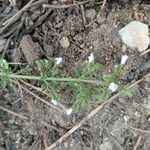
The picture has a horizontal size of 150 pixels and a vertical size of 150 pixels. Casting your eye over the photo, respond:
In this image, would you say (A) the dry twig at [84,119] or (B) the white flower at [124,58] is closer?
(B) the white flower at [124,58]

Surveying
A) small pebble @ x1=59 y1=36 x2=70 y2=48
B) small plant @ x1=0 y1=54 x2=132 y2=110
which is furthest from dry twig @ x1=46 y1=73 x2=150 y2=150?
small pebble @ x1=59 y1=36 x2=70 y2=48

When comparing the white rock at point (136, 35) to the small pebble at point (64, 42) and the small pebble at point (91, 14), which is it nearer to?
the small pebble at point (91, 14)

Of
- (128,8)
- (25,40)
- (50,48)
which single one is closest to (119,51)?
(128,8)

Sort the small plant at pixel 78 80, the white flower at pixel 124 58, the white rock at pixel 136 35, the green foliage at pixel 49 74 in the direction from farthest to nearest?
1. the white rock at pixel 136 35
2. the white flower at pixel 124 58
3. the green foliage at pixel 49 74
4. the small plant at pixel 78 80

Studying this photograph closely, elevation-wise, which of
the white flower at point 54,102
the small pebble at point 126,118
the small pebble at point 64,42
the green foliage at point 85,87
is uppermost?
the small pebble at point 64,42

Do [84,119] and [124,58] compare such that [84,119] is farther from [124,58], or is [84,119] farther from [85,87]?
[124,58]

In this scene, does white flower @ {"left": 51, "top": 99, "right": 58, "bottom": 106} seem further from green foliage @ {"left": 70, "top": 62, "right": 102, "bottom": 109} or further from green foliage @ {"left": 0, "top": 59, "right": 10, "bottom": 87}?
green foliage @ {"left": 0, "top": 59, "right": 10, "bottom": 87}

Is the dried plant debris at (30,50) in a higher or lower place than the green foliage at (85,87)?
higher

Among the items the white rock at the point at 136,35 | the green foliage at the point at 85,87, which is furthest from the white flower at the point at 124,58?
the green foliage at the point at 85,87
